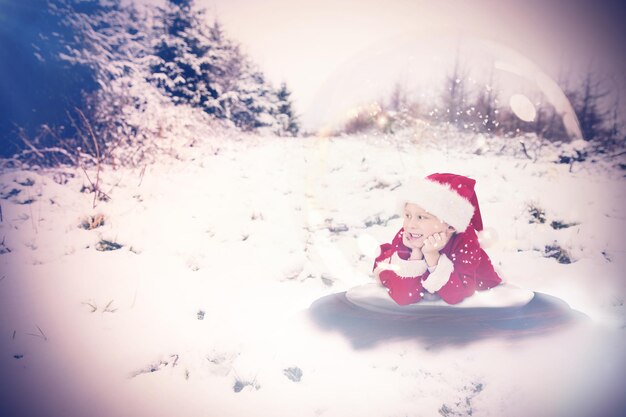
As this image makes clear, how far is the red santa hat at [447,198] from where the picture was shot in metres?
2.22

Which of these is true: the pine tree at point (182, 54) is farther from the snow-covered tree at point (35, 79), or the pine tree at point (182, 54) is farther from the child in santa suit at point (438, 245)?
the child in santa suit at point (438, 245)

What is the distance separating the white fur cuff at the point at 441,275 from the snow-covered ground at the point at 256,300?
43cm

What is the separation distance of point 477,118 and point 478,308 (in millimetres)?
7073

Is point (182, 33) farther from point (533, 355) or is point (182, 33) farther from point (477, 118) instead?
point (533, 355)

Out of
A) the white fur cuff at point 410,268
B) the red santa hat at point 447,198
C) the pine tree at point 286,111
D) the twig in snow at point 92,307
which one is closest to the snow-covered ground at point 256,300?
the twig in snow at point 92,307

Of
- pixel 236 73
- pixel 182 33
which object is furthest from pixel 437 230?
pixel 236 73

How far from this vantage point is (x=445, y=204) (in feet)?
7.29

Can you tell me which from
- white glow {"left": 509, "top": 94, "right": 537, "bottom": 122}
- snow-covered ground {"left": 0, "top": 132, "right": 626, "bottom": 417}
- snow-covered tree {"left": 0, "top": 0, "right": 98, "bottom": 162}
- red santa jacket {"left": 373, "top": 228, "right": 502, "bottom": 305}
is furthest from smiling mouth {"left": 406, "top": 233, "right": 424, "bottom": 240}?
snow-covered tree {"left": 0, "top": 0, "right": 98, "bottom": 162}

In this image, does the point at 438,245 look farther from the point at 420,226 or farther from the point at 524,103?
the point at 524,103

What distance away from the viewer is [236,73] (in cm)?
1598

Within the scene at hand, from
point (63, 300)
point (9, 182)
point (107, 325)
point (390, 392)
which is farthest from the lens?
point (9, 182)

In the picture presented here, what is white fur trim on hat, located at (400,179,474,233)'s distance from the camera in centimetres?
222

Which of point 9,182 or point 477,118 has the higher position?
point 477,118

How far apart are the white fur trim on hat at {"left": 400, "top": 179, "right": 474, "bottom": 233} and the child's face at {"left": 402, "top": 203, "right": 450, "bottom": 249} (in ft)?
0.22
